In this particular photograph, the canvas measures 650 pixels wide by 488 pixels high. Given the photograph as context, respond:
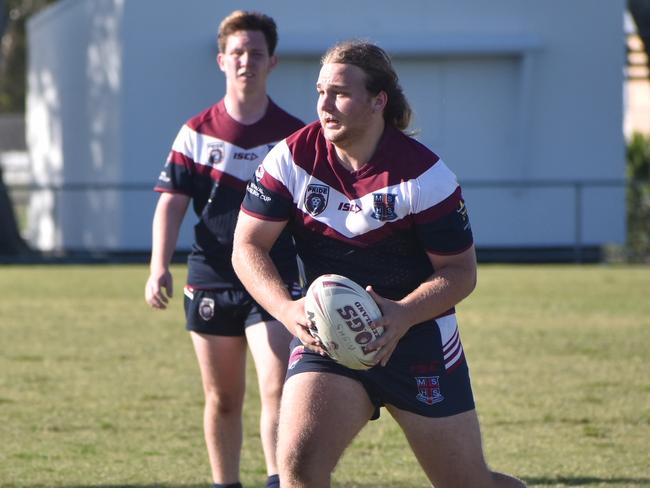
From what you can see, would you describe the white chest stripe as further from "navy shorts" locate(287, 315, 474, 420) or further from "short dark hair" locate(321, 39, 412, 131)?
"navy shorts" locate(287, 315, 474, 420)

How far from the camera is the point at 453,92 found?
2400 cm

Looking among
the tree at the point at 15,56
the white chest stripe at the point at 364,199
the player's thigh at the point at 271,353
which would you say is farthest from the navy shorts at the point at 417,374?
the tree at the point at 15,56

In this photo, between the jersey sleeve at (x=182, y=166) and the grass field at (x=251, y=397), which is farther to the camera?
the grass field at (x=251, y=397)

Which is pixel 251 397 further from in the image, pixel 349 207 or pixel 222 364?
pixel 349 207

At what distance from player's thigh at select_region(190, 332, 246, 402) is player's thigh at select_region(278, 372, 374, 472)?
1.65m

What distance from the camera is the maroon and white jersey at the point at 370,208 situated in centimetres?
472

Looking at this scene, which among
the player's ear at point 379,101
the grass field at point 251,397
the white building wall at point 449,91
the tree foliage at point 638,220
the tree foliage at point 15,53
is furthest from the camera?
the tree foliage at point 15,53

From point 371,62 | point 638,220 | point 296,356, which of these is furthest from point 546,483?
point 638,220

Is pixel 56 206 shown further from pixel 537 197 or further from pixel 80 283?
pixel 537 197

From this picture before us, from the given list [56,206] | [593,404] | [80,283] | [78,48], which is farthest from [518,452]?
[78,48]

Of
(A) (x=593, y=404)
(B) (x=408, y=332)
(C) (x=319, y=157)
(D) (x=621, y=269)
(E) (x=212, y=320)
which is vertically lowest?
(D) (x=621, y=269)

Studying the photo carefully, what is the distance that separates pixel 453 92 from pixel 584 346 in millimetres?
12249

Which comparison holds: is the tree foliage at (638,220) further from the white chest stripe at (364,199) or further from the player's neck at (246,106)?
the white chest stripe at (364,199)

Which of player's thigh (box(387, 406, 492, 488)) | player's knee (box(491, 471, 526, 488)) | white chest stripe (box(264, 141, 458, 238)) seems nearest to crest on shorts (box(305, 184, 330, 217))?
white chest stripe (box(264, 141, 458, 238))
